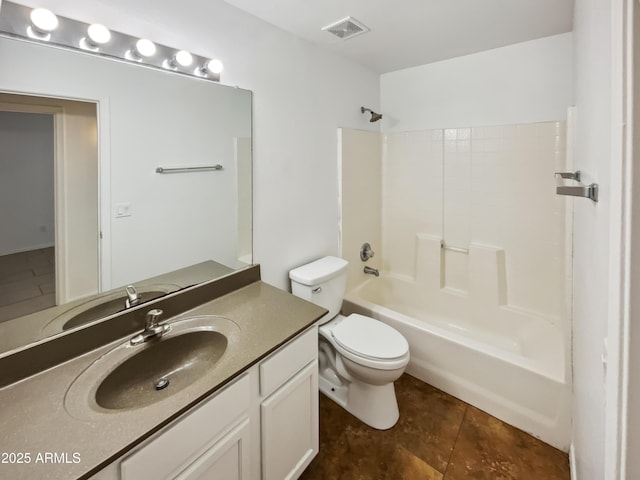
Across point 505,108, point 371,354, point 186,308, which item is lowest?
point 371,354

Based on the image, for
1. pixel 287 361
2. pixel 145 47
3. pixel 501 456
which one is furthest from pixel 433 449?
pixel 145 47

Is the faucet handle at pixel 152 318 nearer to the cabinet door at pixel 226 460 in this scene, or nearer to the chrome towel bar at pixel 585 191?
the cabinet door at pixel 226 460

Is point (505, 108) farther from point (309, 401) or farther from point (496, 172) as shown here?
point (309, 401)

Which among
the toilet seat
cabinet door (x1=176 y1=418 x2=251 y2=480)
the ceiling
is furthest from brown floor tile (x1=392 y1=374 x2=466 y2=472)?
the ceiling

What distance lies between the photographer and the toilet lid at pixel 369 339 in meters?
1.69

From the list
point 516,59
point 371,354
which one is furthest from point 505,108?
point 371,354

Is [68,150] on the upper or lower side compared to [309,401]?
upper

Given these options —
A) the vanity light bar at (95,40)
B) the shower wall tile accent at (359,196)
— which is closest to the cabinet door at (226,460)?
the vanity light bar at (95,40)

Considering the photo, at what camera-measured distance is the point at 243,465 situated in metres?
1.08

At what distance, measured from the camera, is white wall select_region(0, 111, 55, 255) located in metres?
0.97

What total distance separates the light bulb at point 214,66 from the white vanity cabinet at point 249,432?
1.30 meters

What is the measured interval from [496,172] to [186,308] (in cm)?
222

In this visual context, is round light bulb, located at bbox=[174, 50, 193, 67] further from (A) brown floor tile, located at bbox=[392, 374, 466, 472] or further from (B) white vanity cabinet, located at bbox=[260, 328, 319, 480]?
(A) brown floor tile, located at bbox=[392, 374, 466, 472]

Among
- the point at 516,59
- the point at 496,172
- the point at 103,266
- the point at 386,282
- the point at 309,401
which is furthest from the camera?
the point at 386,282
